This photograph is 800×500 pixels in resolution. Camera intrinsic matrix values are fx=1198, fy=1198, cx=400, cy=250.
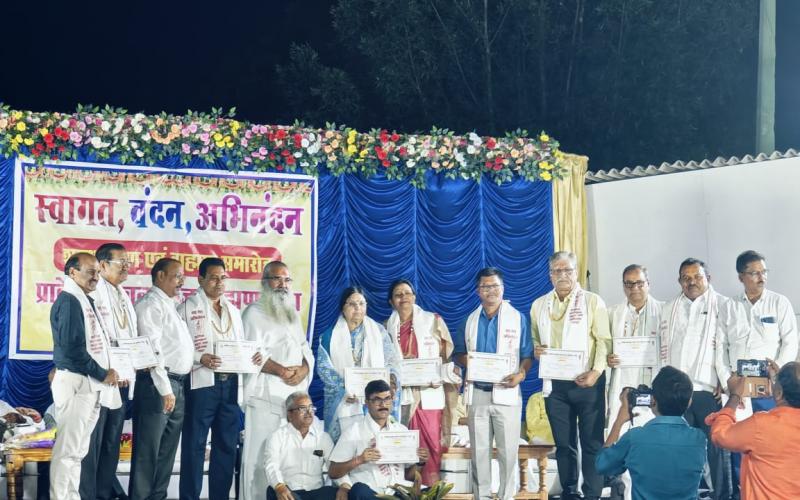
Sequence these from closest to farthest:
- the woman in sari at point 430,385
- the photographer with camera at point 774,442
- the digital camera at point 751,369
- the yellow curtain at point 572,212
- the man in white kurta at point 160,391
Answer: the photographer with camera at point 774,442, the digital camera at point 751,369, the man in white kurta at point 160,391, the woman in sari at point 430,385, the yellow curtain at point 572,212

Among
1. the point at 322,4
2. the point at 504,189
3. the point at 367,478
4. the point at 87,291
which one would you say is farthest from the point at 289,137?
the point at 322,4

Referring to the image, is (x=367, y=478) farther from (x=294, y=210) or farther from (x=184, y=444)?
Answer: (x=294, y=210)

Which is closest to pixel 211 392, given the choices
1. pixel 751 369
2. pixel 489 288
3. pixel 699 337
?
pixel 489 288

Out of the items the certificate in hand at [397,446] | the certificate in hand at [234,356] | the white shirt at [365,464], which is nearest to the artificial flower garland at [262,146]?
the certificate in hand at [234,356]

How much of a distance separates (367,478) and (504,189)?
431 cm

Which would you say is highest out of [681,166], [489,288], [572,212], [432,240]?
[681,166]

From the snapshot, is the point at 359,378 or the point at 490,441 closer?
the point at 359,378

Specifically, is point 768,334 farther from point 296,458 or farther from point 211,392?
point 211,392

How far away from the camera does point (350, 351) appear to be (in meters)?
8.59

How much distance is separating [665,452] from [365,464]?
2727 millimetres

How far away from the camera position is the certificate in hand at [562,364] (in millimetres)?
8398

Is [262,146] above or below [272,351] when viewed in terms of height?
above

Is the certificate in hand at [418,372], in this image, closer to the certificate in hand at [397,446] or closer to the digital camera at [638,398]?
the certificate in hand at [397,446]

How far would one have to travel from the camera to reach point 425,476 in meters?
8.77
